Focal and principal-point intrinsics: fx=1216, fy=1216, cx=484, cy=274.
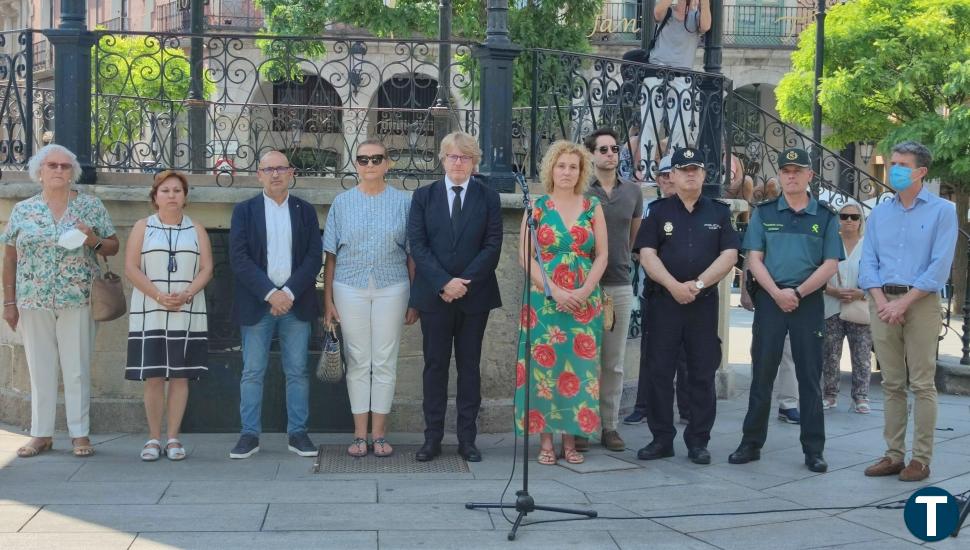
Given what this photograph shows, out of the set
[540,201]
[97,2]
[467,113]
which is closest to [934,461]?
[540,201]

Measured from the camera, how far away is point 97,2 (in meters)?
38.9

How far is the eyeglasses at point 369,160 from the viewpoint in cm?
793

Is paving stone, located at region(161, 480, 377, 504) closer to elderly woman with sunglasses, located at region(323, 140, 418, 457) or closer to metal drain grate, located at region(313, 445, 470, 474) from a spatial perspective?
metal drain grate, located at region(313, 445, 470, 474)

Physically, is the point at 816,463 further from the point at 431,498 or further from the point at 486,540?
the point at 486,540

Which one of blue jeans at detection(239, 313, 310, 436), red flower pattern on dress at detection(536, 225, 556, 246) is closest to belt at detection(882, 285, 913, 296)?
red flower pattern on dress at detection(536, 225, 556, 246)

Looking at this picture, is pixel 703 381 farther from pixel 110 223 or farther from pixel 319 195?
pixel 110 223

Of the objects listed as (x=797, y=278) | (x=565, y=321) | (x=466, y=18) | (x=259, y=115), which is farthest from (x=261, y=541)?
(x=466, y=18)

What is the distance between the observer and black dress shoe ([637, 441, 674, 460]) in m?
8.16

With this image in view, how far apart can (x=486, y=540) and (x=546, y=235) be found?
2.48 meters

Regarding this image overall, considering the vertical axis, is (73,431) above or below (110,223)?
below

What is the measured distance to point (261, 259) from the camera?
26.2 ft

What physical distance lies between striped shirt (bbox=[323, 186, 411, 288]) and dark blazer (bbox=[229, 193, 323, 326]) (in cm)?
13

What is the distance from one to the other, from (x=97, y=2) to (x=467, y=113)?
3282 cm

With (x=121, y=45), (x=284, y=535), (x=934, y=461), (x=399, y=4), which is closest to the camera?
(x=284, y=535)
